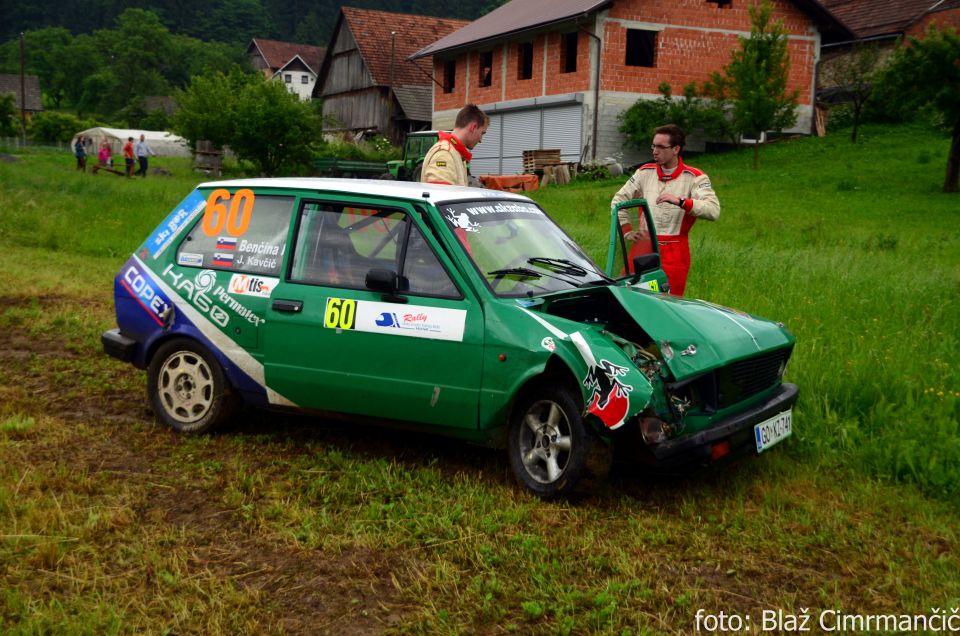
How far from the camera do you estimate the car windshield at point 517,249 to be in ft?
17.4

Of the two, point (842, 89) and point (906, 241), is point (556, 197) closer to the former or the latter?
point (906, 241)

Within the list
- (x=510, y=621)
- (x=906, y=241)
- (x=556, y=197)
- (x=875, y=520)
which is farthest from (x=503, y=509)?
(x=556, y=197)

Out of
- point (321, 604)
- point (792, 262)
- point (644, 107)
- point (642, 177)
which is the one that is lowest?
point (321, 604)

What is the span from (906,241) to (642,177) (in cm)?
997

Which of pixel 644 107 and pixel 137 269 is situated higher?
pixel 644 107

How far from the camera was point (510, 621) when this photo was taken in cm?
366

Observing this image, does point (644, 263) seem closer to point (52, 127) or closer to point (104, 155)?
point (104, 155)

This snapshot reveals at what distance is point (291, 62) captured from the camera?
326 feet

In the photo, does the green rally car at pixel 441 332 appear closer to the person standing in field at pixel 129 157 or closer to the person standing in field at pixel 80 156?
the person standing in field at pixel 129 157

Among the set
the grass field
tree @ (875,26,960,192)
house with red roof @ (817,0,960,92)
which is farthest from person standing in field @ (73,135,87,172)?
the grass field

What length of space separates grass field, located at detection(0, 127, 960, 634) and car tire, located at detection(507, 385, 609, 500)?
0.13 m

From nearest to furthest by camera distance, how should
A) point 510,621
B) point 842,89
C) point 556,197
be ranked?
point 510,621
point 556,197
point 842,89

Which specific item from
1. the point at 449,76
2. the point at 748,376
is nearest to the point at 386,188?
the point at 748,376

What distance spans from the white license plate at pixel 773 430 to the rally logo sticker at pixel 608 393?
3.35ft
